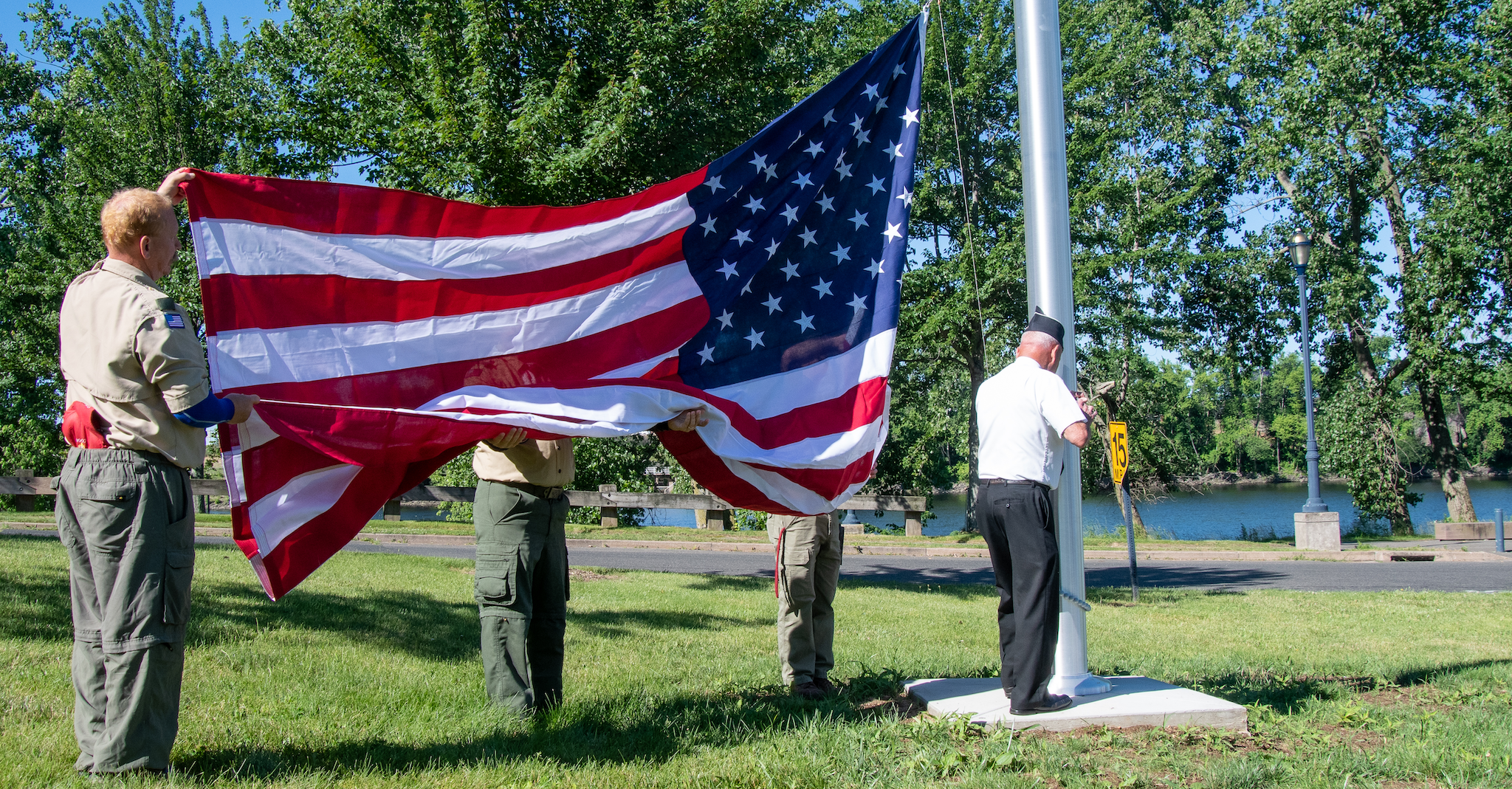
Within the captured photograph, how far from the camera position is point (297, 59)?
1347 centimetres

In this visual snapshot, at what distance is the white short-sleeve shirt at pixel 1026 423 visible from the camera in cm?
437

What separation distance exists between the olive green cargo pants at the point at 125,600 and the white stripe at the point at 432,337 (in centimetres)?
60

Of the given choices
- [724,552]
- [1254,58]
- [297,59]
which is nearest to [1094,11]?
[1254,58]

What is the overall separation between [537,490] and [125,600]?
1.71 m

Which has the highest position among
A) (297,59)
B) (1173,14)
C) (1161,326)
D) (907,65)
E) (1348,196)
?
(1173,14)

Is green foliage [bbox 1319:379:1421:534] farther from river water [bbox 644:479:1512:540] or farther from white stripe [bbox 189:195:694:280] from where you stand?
white stripe [bbox 189:195:694:280]

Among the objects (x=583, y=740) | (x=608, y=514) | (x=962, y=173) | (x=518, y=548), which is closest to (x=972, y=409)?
(x=608, y=514)

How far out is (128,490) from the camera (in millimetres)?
3164

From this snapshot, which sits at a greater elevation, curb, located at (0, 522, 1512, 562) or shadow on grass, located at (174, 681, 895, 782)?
shadow on grass, located at (174, 681, 895, 782)

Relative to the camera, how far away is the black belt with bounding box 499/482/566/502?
4.39m

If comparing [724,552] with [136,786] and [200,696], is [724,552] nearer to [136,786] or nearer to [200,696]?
[200,696]

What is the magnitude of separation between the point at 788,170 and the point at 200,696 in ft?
13.1

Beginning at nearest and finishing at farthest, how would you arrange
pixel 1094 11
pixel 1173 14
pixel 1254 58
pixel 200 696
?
pixel 200 696
pixel 1094 11
pixel 1254 58
pixel 1173 14

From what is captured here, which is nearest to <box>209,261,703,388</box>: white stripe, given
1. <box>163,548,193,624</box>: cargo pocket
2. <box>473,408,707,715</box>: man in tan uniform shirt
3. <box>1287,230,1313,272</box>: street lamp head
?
<box>473,408,707,715</box>: man in tan uniform shirt
